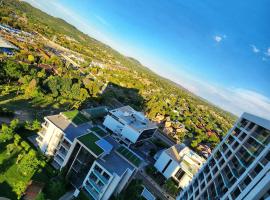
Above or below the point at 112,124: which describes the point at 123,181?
above

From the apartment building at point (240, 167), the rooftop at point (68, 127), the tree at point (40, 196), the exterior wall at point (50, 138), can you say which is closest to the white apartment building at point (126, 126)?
the rooftop at point (68, 127)

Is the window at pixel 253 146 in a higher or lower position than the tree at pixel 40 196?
higher

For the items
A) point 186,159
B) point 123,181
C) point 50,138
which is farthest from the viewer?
point 186,159

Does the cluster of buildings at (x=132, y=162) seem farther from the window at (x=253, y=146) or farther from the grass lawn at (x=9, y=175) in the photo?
the grass lawn at (x=9, y=175)

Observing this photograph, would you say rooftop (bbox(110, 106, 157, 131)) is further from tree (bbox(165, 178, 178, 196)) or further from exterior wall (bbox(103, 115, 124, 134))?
tree (bbox(165, 178, 178, 196))

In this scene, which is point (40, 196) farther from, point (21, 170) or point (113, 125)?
point (113, 125)

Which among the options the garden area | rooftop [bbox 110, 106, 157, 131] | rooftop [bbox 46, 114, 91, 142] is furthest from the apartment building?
rooftop [bbox 110, 106, 157, 131]

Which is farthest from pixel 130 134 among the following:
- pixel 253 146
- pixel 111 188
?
pixel 253 146
